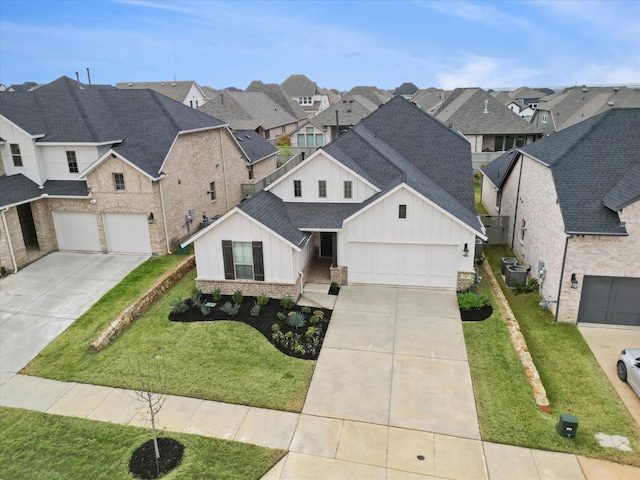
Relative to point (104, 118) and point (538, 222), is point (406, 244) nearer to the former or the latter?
point (538, 222)

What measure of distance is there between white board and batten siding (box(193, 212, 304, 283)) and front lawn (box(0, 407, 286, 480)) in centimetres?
803

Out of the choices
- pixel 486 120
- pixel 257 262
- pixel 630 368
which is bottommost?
pixel 630 368

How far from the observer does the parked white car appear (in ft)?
39.3

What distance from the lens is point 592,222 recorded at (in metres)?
14.9

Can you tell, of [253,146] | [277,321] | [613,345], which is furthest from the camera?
[253,146]

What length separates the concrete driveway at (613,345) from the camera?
481 inches

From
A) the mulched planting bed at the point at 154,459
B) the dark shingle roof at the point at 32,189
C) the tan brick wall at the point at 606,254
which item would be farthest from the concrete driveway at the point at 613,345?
the dark shingle roof at the point at 32,189

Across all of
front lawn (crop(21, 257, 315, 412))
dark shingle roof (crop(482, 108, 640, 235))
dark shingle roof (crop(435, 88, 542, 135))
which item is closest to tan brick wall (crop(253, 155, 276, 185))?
dark shingle roof (crop(435, 88, 542, 135))

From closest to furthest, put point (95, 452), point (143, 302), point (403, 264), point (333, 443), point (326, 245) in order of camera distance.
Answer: point (95, 452)
point (333, 443)
point (143, 302)
point (403, 264)
point (326, 245)

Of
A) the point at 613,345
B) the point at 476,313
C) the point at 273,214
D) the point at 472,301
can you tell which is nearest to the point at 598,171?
the point at 613,345

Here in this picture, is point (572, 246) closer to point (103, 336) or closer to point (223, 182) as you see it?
point (103, 336)

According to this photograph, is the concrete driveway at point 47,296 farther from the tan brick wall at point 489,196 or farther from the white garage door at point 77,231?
the tan brick wall at point 489,196

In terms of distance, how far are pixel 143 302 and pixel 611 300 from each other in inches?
682

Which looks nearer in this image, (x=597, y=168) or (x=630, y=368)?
(x=630, y=368)
